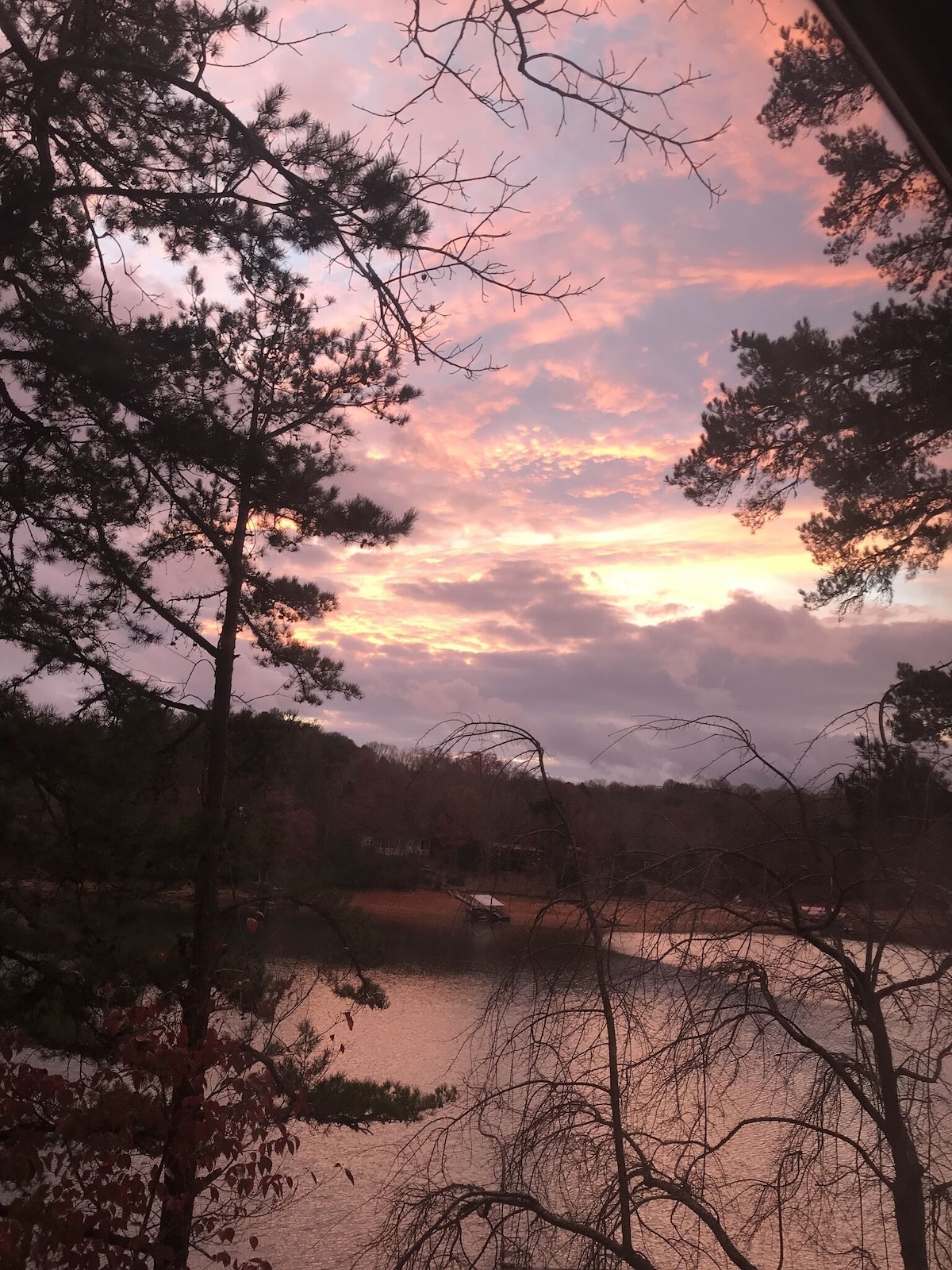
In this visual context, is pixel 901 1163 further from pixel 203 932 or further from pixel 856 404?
pixel 203 932

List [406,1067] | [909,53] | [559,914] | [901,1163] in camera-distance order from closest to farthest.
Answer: [909,53] < [901,1163] < [559,914] < [406,1067]

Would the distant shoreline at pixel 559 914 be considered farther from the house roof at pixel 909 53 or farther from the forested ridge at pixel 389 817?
the house roof at pixel 909 53

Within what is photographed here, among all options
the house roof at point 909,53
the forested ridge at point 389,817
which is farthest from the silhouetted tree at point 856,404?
the house roof at point 909,53

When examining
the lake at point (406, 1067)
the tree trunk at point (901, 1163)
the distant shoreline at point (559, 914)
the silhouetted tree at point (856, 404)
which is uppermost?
the silhouetted tree at point (856, 404)

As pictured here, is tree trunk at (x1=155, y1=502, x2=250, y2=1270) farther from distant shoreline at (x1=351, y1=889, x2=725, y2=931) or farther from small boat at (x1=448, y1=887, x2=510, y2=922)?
small boat at (x1=448, y1=887, x2=510, y2=922)

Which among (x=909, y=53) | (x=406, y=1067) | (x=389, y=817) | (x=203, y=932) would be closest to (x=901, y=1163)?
(x=389, y=817)

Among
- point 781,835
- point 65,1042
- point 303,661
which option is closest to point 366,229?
point 781,835

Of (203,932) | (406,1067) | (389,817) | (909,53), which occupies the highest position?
(909,53)

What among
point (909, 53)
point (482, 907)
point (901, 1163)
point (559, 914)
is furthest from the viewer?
point (559, 914)

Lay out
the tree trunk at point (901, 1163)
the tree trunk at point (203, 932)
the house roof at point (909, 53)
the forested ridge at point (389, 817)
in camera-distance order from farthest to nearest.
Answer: the tree trunk at point (203, 932) → the forested ridge at point (389, 817) → the tree trunk at point (901, 1163) → the house roof at point (909, 53)

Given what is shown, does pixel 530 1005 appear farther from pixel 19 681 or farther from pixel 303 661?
pixel 303 661

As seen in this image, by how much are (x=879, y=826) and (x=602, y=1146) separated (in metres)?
1.30

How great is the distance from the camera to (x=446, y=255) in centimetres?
328

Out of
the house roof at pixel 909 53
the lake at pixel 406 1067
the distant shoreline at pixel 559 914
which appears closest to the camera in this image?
the house roof at pixel 909 53
